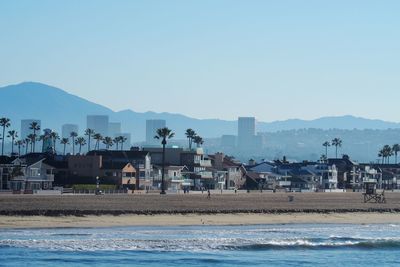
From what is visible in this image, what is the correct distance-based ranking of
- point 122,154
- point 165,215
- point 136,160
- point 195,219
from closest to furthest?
point 195,219
point 165,215
point 136,160
point 122,154

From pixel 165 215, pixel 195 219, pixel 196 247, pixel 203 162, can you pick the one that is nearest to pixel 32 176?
pixel 203 162

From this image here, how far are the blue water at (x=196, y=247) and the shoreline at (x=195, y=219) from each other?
214 centimetres

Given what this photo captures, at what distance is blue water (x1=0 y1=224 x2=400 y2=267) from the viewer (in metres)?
35.4

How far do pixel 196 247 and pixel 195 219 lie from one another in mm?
15221

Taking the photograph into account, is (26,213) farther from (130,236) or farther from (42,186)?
(42,186)

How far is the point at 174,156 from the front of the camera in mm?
126750

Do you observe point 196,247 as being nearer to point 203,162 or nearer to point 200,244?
point 200,244

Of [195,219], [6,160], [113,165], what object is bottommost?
[195,219]

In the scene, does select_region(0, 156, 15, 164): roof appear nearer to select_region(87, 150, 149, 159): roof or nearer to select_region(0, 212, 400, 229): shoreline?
select_region(87, 150, 149, 159): roof

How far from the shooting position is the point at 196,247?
39844mm

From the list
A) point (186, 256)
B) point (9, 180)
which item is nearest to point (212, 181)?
point (9, 180)

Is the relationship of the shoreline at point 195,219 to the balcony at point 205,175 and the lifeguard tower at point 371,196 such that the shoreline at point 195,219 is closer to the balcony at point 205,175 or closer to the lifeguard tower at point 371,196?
the lifeguard tower at point 371,196

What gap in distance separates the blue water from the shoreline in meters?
2.14

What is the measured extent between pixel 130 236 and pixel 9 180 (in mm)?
56390
